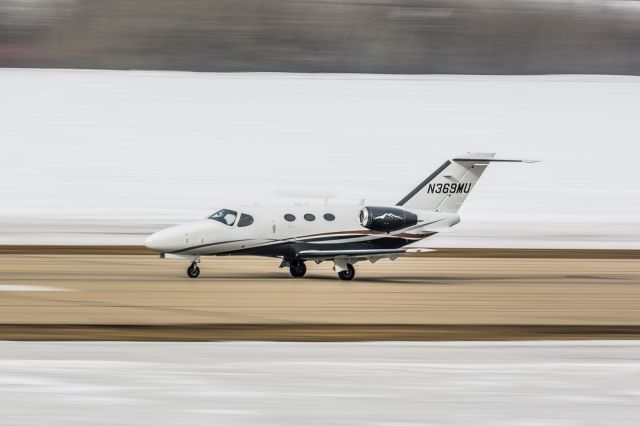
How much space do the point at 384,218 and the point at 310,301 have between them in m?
5.73

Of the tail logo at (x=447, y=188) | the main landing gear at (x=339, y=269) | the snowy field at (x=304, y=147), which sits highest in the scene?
the snowy field at (x=304, y=147)

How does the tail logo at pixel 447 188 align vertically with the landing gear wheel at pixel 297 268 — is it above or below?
above

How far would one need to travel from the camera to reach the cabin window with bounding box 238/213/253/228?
1011 inches

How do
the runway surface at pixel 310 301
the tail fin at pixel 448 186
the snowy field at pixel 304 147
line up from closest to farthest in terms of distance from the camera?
1. the runway surface at pixel 310 301
2. the tail fin at pixel 448 186
3. the snowy field at pixel 304 147

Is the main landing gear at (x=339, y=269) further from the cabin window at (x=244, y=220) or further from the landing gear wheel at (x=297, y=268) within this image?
the cabin window at (x=244, y=220)

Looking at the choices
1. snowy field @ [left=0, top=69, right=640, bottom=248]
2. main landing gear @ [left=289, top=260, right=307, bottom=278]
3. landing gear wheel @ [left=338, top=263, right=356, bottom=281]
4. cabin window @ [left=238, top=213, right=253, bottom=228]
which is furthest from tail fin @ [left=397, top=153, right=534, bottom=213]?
snowy field @ [left=0, top=69, right=640, bottom=248]

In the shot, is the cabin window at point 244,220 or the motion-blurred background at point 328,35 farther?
the motion-blurred background at point 328,35

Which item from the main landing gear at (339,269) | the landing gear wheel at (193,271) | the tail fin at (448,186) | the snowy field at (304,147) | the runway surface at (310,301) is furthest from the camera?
the snowy field at (304,147)

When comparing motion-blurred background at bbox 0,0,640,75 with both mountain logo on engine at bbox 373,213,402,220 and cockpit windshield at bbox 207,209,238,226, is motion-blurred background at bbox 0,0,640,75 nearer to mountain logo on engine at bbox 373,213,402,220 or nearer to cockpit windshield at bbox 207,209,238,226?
cockpit windshield at bbox 207,209,238,226

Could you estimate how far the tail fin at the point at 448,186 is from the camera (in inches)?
1065

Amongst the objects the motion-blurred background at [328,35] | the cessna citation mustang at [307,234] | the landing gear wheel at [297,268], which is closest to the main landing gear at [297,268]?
the landing gear wheel at [297,268]

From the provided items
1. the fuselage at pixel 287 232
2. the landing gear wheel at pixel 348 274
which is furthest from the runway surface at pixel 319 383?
the landing gear wheel at pixel 348 274

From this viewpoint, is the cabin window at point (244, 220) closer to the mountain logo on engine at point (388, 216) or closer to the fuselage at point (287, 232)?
the fuselage at point (287, 232)

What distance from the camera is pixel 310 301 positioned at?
20406mm
